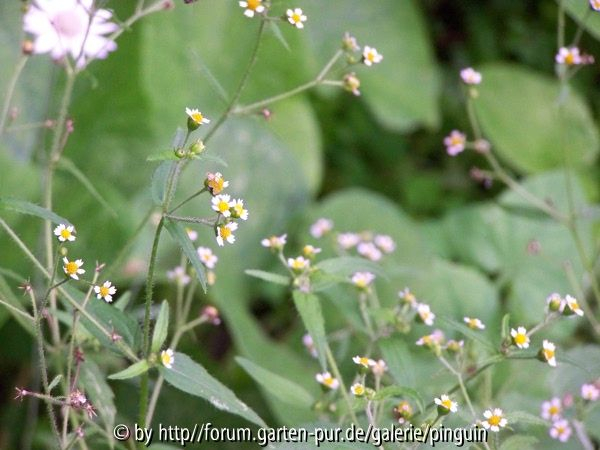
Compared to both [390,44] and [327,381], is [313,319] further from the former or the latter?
[390,44]

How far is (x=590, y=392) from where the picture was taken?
0.96 meters

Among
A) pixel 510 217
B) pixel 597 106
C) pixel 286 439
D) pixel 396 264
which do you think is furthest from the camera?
pixel 597 106

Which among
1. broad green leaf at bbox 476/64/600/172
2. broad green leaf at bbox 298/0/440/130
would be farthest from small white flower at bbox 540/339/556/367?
broad green leaf at bbox 298/0/440/130

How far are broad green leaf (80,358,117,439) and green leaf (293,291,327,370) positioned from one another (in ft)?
0.71

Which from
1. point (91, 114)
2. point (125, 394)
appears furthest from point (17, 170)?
point (125, 394)

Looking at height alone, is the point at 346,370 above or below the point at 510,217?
below

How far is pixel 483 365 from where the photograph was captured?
0.85 meters

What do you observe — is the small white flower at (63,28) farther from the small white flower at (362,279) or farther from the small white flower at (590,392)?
the small white flower at (590,392)

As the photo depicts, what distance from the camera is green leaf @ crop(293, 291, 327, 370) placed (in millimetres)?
833

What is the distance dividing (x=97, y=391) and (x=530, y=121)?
1.40 m

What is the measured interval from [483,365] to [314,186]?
3.30 feet

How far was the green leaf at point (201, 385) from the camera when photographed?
2.54 ft

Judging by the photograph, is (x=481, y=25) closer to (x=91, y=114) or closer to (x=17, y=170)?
(x=91, y=114)

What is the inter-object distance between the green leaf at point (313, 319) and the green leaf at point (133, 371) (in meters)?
0.16
